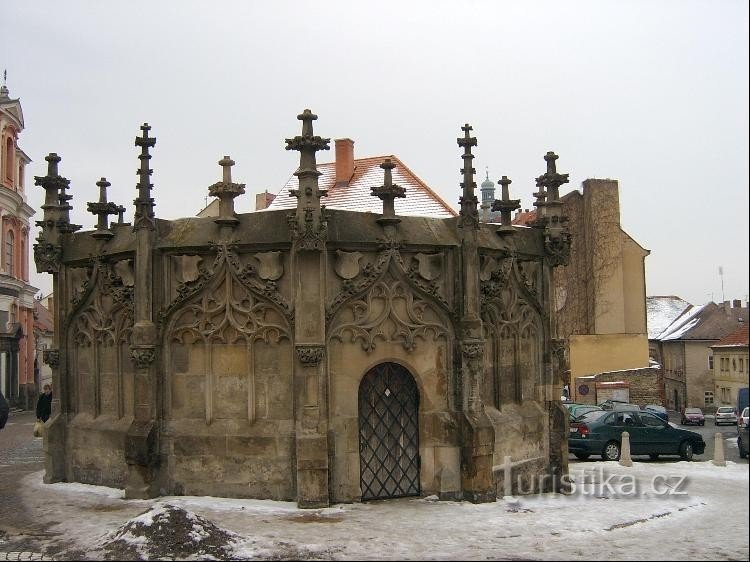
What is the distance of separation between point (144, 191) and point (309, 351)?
428 cm

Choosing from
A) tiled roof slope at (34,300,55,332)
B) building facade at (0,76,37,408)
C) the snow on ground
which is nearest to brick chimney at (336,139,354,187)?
the snow on ground

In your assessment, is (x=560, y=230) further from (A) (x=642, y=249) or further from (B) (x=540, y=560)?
(A) (x=642, y=249)

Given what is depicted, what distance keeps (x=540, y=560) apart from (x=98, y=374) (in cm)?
956

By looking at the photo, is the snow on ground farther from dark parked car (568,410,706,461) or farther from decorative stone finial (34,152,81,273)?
dark parked car (568,410,706,461)

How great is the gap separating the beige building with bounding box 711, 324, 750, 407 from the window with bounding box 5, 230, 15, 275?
161ft

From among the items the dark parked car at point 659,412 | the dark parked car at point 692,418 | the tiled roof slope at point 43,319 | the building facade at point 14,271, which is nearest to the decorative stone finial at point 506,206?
the dark parked car at point 659,412

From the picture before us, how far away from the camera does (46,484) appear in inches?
673

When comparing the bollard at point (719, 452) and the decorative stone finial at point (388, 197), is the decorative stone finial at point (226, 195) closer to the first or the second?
the decorative stone finial at point (388, 197)

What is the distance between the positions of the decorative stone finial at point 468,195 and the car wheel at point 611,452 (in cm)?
1128

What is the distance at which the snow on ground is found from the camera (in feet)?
38.2

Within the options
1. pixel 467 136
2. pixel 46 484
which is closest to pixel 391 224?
pixel 467 136

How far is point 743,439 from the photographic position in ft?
21.7

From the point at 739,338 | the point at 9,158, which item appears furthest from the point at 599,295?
the point at 739,338

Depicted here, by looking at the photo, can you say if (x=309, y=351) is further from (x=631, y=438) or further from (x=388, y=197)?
(x=631, y=438)
